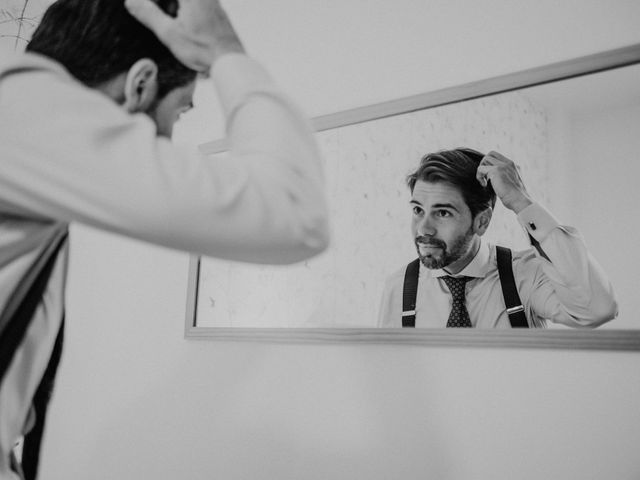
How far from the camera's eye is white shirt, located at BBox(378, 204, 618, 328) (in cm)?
130

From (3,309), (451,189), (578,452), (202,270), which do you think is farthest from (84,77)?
(202,270)

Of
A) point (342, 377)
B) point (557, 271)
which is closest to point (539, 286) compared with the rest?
point (557, 271)

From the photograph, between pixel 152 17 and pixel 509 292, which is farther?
pixel 509 292

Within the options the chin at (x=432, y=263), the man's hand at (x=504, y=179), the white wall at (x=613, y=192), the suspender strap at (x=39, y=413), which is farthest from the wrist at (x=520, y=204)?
the suspender strap at (x=39, y=413)

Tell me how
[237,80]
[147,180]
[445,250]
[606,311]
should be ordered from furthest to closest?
[445,250] < [606,311] < [237,80] < [147,180]

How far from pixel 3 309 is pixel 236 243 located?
0.76ft

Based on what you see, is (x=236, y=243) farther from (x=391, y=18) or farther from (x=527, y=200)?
(x=391, y=18)

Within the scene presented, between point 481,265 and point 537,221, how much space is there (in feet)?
0.55

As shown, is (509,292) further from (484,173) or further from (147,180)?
(147,180)

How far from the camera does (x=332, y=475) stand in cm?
155

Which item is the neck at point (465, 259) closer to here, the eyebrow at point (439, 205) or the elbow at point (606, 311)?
the eyebrow at point (439, 205)

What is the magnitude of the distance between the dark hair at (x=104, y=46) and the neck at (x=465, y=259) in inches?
38.5

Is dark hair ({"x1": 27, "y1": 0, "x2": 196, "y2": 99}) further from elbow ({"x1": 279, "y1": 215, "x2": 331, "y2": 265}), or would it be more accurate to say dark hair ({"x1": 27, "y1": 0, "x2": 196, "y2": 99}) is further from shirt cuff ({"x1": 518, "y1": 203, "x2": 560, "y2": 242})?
shirt cuff ({"x1": 518, "y1": 203, "x2": 560, "y2": 242})

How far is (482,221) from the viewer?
4.75ft
